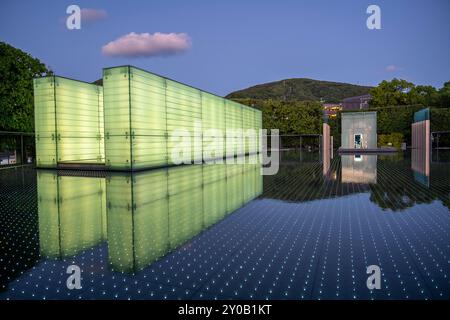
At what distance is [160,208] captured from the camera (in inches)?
306

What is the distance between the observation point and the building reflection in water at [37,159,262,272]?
5.09 metres

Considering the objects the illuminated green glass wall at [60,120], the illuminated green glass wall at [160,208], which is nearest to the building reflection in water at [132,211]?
the illuminated green glass wall at [160,208]

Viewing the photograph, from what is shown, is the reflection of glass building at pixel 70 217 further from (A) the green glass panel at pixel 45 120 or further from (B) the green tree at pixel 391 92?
(B) the green tree at pixel 391 92

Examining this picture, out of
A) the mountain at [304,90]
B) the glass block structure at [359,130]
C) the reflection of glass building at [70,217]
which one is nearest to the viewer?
the reflection of glass building at [70,217]

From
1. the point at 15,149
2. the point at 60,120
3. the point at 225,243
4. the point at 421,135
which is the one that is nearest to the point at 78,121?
the point at 60,120

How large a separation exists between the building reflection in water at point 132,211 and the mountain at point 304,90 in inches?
5249

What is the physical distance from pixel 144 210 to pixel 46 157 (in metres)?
12.3

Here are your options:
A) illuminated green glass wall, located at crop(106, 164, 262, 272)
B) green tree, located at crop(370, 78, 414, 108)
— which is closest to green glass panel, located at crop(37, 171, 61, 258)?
illuminated green glass wall, located at crop(106, 164, 262, 272)

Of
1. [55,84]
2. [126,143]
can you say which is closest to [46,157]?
[55,84]

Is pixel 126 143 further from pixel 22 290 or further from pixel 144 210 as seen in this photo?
pixel 22 290

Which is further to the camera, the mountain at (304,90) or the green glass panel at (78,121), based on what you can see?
the mountain at (304,90)

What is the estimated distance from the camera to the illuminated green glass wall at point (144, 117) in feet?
48.0

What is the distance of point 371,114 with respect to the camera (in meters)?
32.2

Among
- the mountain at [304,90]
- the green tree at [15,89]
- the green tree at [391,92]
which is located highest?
the mountain at [304,90]
